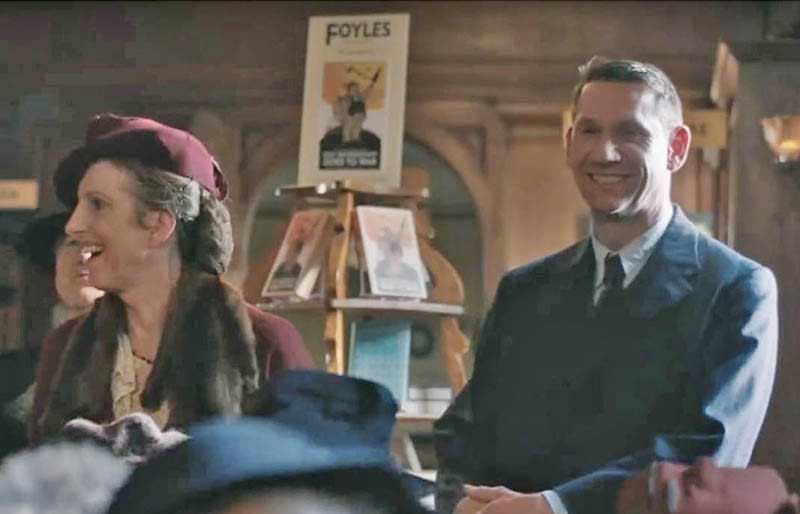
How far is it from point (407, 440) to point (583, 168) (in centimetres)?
21

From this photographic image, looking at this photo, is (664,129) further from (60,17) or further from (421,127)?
(60,17)

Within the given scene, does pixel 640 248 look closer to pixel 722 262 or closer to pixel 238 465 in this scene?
pixel 722 262

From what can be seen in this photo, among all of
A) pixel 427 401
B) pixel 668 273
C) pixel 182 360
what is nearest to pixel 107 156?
Result: pixel 182 360

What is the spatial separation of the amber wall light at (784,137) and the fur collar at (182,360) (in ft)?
1.20

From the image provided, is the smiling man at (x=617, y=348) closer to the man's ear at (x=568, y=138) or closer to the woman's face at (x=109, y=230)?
the man's ear at (x=568, y=138)

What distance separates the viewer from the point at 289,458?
2.10ft

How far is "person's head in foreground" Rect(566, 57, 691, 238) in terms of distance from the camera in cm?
78

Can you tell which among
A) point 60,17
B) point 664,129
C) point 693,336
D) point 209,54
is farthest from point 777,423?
point 60,17

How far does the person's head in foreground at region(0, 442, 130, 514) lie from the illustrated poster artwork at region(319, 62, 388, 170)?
272mm

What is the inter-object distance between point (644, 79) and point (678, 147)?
49 mm

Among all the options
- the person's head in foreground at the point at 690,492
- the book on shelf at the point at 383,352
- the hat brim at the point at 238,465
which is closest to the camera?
Answer: the hat brim at the point at 238,465

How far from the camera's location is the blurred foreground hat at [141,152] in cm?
81

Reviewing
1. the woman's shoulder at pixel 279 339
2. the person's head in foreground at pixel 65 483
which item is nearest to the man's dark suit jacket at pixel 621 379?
the woman's shoulder at pixel 279 339

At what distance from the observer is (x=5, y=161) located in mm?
892
